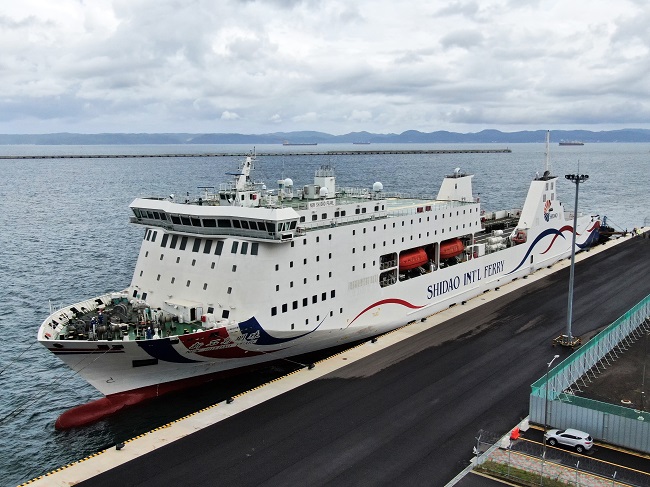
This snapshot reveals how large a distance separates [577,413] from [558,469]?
3.53 metres

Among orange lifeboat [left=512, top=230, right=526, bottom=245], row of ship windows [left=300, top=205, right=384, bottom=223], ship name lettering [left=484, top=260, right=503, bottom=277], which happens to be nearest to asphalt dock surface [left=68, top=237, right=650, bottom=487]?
row of ship windows [left=300, top=205, right=384, bottom=223]

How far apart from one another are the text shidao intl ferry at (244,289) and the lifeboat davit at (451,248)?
2.41 meters

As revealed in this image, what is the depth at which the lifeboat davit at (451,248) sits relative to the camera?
144 feet

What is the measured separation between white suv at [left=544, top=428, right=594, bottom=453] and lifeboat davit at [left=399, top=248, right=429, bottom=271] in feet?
60.2

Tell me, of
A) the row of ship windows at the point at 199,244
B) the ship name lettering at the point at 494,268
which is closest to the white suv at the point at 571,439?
the row of ship windows at the point at 199,244

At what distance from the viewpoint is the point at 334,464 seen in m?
21.4

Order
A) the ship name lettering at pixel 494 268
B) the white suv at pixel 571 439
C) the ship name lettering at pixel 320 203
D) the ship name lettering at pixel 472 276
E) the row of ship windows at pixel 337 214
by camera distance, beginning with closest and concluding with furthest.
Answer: the white suv at pixel 571 439 → the row of ship windows at pixel 337 214 → the ship name lettering at pixel 320 203 → the ship name lettering at pixel 472 276 → the ship name lettering at pixel 494 268

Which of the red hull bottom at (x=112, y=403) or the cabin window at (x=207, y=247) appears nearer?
the red hull bottom at (x=112, y=403)

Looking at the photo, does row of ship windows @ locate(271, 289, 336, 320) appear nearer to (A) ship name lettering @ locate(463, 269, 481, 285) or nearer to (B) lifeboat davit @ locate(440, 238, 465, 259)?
(B) lifeboat davit @ locate(440, 238, 465, 259)

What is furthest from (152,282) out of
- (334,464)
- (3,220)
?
(3,220)

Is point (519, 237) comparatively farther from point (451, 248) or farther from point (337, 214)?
point (337, 214)

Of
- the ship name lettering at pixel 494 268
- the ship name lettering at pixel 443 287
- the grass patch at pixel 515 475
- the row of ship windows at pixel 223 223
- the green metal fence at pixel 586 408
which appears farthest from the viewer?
the ship name lettering at pixel 494 268

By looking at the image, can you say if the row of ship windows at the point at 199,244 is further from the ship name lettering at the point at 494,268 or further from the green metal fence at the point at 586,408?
the ship name lettering at the point at 494,268

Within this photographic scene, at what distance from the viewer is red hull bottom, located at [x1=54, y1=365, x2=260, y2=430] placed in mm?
28406
